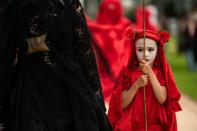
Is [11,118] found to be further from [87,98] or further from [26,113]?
[87,98]

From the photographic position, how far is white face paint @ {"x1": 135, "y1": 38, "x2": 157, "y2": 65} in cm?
698

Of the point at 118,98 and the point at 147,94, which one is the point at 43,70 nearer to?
the point at 118,98

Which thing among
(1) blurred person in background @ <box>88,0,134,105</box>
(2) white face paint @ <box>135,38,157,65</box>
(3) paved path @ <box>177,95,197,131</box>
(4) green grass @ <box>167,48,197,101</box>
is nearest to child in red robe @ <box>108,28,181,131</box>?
(2) white face paint @ <box>135,38,157,65</box>

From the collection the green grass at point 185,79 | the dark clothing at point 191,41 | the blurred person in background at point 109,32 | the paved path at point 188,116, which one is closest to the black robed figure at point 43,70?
the blurred person in background at point 109,32

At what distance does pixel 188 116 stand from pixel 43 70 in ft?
27.4

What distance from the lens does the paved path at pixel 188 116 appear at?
1214 centimetres

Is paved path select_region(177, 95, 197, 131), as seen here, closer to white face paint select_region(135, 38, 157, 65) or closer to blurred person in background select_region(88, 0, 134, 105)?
blurred person in background select_region(88, 0, 134, 105)

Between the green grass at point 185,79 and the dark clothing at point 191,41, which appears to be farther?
the dark clothing at point 191,41

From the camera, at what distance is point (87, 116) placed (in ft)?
19.3

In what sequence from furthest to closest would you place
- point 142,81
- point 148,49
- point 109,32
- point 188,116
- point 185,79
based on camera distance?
1. point 185,79
2. point 188,116
3. point 109,32
4. point 148,49
5. point 142,81

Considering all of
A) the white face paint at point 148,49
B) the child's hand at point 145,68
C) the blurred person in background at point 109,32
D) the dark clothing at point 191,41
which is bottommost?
the dark clothing at point 191,41

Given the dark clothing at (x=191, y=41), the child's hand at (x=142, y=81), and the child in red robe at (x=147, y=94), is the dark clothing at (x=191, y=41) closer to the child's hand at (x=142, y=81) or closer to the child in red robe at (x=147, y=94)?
the child in red robe at (x=147, y=94)

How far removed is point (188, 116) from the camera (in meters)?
13.9

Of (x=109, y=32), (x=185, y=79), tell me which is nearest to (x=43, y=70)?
(x=109, y=32)
